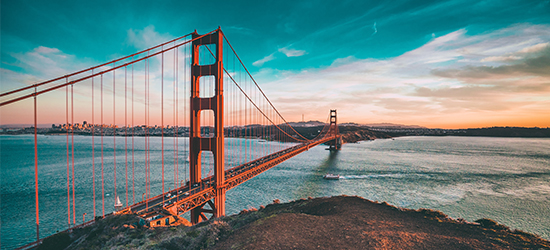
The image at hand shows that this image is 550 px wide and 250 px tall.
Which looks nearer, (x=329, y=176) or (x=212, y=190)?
(x=212, y=190)

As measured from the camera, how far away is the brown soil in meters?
10.2

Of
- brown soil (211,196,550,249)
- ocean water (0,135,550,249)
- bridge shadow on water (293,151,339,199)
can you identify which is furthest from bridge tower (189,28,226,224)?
bridge shadow on water (293,151,339,199)

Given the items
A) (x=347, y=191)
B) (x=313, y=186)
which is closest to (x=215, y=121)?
(x=313, y=186)

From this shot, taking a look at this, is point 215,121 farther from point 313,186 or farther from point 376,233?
point 313,186

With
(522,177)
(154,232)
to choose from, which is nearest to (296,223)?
(154,232)

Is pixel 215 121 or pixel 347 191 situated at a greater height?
pixel 215 121

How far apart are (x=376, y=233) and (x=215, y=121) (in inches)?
546

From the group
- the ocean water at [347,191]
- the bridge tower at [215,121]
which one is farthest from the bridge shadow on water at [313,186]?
the bridge tower at [215,121]

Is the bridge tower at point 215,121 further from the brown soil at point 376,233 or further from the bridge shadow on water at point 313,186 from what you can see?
the bridge shadow on water at point 313,186

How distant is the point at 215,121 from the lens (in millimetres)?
18844

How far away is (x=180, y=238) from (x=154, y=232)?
1583mm

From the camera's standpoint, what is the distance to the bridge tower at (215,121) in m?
18.8

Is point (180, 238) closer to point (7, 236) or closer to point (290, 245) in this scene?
point (290, 245)

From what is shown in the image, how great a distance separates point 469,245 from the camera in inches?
405
